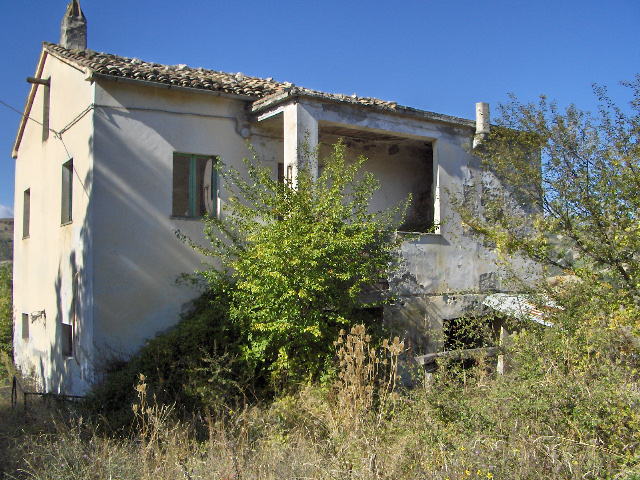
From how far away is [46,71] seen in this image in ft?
40.6

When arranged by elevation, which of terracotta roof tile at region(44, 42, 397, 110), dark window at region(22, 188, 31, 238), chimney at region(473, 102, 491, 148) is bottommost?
dark window at region(22, 188, 31, 238)

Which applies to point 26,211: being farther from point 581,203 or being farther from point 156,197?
point 581,203

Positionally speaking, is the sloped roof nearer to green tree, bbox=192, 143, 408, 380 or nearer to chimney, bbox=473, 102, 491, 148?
chimney, bbox=473, 102, 491, 148

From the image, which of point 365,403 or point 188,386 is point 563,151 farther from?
point 188,386

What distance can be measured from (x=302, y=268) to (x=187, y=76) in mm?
4822

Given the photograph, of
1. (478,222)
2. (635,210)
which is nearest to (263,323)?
(478,222)

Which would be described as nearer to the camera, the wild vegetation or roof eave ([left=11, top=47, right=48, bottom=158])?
the wild vegetation

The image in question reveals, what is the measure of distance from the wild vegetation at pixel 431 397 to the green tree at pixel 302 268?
0.46 feet

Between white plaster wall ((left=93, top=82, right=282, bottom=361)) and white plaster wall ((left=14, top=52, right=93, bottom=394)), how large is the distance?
27cm

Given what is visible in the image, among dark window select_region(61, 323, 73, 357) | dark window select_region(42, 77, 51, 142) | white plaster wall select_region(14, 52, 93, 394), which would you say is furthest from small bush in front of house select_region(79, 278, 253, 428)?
dark window select_region(42, 77, 51, 142)

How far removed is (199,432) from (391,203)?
23.8 feet

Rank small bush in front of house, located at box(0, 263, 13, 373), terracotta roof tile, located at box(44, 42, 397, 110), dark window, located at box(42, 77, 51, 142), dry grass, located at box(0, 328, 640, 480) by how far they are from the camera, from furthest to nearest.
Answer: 1. small bush in front of house, located at box(0, 263, 13, 373)
2. dark window, located at box(42, 77, 51, 142)
3. terracotta roof tile, located at box(44, 42, 397, 110)
4. dry grass, located at box(0, 328, 640, 480)

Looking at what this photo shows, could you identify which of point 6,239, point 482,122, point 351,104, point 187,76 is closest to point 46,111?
point 187,76

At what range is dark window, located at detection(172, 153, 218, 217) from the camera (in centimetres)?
1000
